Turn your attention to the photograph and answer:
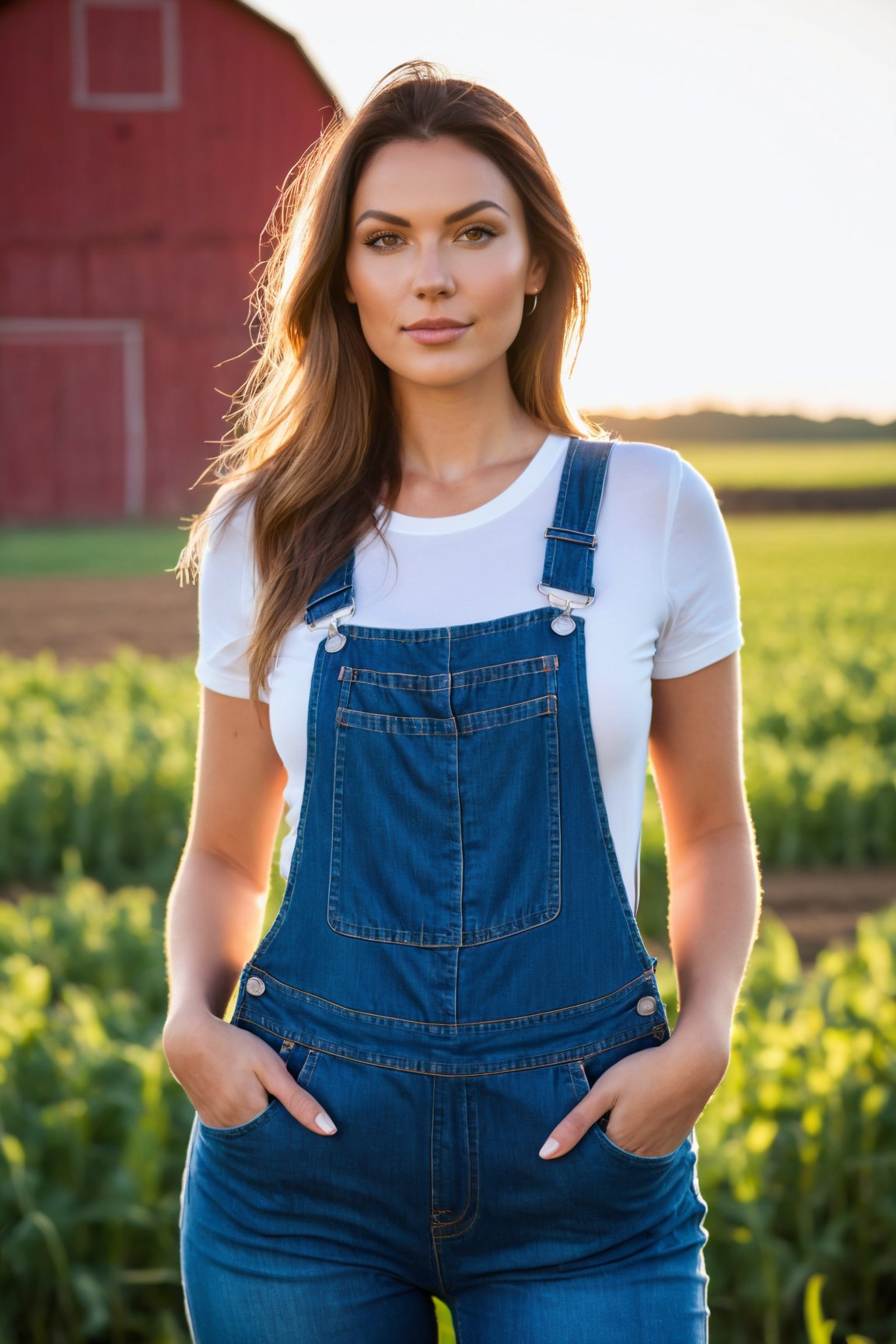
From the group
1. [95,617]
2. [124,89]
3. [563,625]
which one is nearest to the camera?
[563,625]

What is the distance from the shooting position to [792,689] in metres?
9.44

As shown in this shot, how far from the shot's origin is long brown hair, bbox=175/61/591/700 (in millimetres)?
1801

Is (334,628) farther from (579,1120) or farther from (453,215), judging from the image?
(579,1120)

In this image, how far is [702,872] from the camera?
5.88ft

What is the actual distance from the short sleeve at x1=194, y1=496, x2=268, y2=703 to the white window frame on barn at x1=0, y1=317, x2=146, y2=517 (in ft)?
71.2

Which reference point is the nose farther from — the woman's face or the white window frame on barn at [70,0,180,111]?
the white window frame on barn at [70,0,180,111]

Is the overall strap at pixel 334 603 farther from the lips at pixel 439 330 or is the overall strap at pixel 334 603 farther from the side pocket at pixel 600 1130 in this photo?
the side pocket at pixel 600 1130

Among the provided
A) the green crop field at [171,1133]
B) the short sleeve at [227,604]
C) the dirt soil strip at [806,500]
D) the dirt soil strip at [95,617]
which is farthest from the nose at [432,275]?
the dirt soil strip at [806,500]

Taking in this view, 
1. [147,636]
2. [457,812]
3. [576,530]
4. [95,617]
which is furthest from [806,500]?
[457,812]

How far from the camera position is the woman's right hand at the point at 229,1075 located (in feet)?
5.27

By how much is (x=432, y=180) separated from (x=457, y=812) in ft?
2.53

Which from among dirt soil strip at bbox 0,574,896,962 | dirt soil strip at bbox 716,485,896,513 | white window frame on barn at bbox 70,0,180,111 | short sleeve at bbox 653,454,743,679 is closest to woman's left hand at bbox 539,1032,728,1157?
short sleeve at bbox 653,454,743,679

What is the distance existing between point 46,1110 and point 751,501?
131ft

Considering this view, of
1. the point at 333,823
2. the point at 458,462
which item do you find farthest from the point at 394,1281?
the point at 458,462
